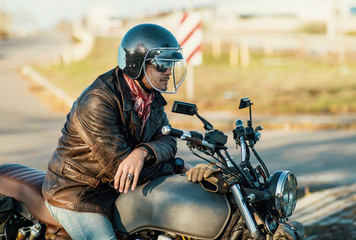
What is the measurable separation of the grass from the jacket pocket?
10.7 meters

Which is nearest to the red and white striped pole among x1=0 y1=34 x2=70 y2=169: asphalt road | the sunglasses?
x1=0 y1=34 x2=70 y2=169: asphalt road

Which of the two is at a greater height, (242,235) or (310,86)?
(242,235)

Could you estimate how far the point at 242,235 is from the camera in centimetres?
276

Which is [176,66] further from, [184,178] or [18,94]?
[18,94]

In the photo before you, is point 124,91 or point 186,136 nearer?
point 186,136

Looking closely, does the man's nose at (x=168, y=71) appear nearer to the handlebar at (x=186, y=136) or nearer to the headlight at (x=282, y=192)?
the handlebar at (x=186, y=136)

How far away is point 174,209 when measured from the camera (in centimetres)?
283

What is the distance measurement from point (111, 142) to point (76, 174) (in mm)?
285

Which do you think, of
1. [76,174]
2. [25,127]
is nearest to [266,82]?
[25,127]

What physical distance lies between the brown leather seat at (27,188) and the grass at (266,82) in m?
10.2

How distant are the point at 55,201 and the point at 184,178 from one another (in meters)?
0.72

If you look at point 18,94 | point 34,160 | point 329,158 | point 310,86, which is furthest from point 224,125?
point 18,94

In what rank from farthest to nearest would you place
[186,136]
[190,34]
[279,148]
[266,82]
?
[266,82] < [190,34] < [279,148] < [186,136]

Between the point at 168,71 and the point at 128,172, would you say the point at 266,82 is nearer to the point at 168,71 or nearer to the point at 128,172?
the point at 168,71
